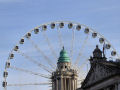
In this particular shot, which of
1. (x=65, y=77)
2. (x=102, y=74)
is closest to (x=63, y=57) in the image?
(x=65, y=77)

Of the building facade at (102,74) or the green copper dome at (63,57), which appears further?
the green copper dome at (63,57)

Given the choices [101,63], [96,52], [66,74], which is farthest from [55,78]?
[101,63]

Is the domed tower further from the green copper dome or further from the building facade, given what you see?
the building facade

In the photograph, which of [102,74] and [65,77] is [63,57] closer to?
[65,77]

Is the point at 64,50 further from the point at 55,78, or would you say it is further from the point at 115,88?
the point at 115,88

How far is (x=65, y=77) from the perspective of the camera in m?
143

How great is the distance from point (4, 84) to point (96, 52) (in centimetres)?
2781

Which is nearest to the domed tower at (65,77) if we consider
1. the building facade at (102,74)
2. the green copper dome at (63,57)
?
the green copper dome at (63,57)

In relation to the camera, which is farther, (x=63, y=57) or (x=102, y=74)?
(x=63, y=57)

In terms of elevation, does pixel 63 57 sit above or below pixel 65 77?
above

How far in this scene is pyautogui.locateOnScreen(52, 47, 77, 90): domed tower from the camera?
141250 mm

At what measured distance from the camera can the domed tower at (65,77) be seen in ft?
463

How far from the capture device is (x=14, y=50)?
124250 mm

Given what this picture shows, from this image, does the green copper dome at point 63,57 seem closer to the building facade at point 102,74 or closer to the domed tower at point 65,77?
the domed tower at point 65,77
